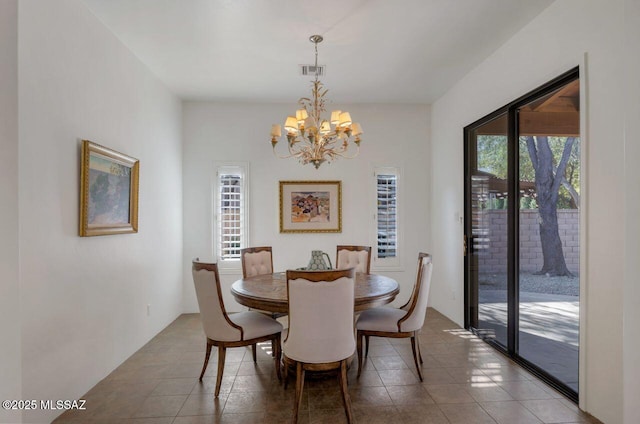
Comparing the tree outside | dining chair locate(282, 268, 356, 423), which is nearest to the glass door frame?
the tree outside

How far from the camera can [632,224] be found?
1483 millimetres

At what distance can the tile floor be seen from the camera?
233 centimetres

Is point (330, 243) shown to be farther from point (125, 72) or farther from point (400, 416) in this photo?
point (125, 72)

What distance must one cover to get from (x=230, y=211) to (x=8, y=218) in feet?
12.2

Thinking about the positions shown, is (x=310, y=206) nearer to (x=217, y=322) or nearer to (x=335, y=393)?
(x=217, y=322)

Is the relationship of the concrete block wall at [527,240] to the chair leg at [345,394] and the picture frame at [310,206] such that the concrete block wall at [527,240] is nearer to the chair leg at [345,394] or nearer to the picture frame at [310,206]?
the chair leg at [345,394]

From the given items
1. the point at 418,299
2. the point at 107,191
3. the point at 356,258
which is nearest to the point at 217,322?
the point at 107,191

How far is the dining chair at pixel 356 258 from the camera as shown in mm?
3912

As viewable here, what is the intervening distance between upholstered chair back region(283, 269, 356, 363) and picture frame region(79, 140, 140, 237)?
1.73 metres

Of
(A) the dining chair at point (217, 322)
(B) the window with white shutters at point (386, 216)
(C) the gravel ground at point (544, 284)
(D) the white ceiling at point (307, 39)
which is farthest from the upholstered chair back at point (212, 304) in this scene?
(B) the window with white shutters at point (386, 216)

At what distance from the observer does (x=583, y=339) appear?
238cm

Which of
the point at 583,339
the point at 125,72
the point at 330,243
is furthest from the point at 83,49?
the point at 583,339

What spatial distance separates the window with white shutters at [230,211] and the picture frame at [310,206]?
22.2 inches

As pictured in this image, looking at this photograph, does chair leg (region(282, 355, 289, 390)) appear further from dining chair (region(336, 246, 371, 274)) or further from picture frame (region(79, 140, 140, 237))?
picture frame (region(79, 140, 140, 237))
